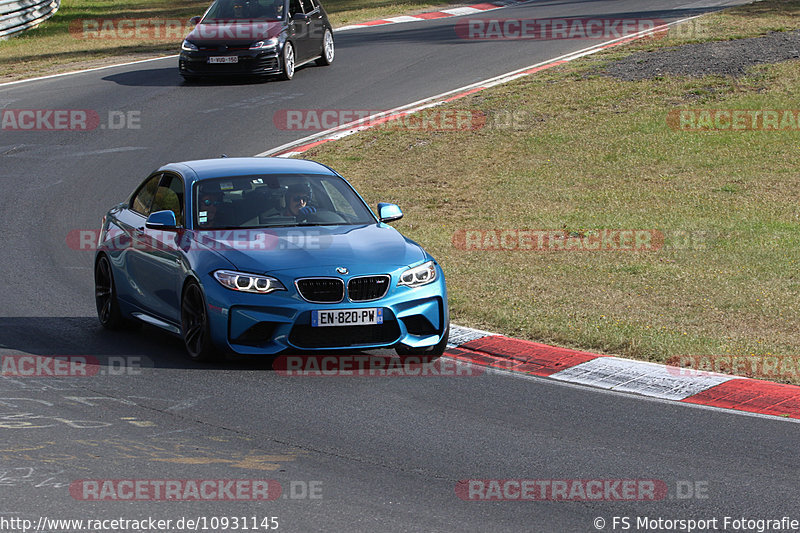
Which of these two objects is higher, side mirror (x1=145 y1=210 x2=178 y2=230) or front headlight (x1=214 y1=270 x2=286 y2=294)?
side mirror (x1=145 y1=210 x2=178 y2=230)

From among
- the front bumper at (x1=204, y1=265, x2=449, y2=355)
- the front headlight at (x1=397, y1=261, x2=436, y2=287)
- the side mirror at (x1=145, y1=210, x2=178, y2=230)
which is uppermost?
the side mirror at (x1=145, y1=210, x2=178, y2=230)

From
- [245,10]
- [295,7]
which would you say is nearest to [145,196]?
[245,10]

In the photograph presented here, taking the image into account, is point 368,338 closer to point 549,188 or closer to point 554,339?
point 554,339

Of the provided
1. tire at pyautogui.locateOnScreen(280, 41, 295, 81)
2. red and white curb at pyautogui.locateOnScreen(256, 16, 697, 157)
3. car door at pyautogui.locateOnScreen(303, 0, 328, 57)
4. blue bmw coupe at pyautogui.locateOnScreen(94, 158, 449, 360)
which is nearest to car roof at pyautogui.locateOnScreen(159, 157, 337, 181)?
blue bmw coupe at pyautogui.locateOnScreen(94, 158, 449, 360)

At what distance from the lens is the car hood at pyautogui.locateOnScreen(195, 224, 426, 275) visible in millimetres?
8688

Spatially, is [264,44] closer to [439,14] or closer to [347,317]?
[439,14]

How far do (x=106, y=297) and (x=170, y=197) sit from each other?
1.12 m

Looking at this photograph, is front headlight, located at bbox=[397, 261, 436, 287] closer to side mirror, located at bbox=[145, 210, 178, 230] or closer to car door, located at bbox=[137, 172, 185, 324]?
car door, located at bbox=[137, 172, 185, 324]

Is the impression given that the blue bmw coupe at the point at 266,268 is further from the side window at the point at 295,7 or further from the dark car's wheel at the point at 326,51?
the dark car's wheel at the point at 326,51

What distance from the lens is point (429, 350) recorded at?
9.12 m

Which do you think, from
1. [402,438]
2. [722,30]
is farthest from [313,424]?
[722,30]

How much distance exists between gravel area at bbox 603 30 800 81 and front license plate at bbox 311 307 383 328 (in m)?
15.2

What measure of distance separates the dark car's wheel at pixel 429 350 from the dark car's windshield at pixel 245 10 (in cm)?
1578

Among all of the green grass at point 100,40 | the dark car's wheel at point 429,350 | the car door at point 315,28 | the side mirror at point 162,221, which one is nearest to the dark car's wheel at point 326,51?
the car door at point 315,28
